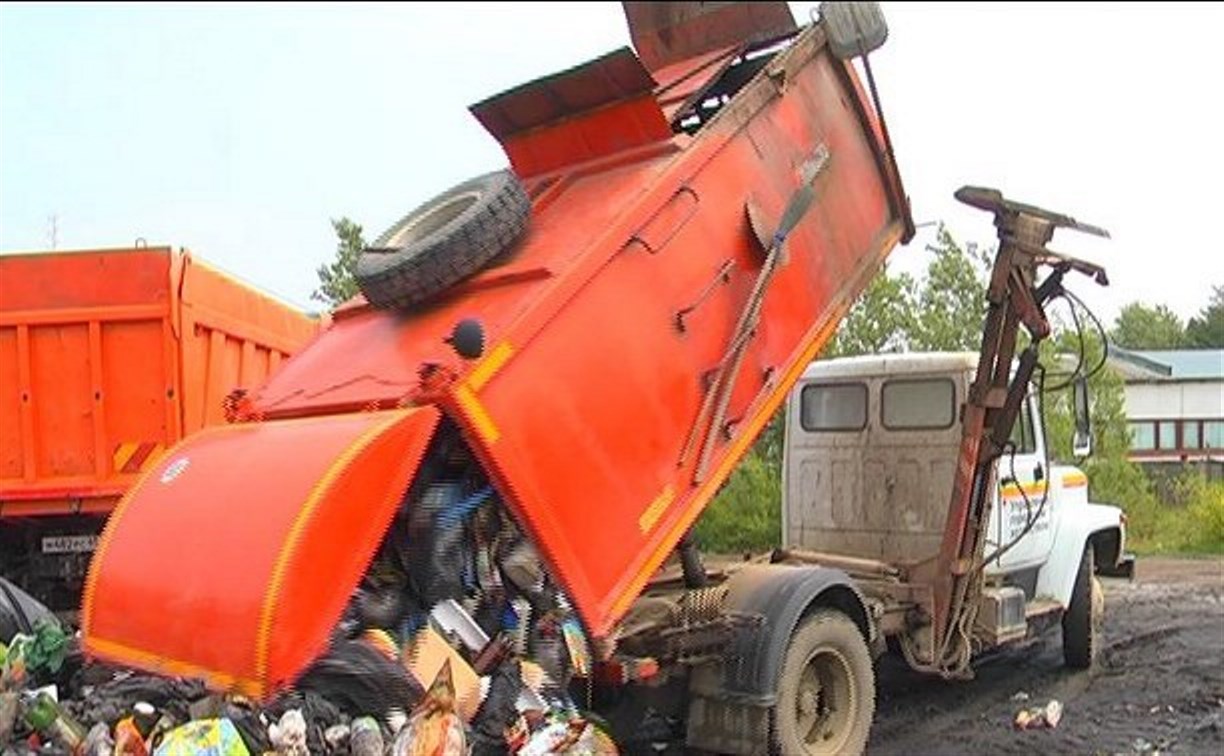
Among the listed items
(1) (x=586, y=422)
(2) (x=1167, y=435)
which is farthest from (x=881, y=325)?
(2) (x=1167, y=435)

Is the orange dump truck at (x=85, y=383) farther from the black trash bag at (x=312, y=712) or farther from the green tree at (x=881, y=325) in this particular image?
the green tree at (x=881, y=325)

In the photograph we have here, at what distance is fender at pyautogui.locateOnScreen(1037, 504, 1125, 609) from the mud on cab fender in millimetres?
3294

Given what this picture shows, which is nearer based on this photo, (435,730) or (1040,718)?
(435,730)

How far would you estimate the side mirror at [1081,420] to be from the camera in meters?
7.51

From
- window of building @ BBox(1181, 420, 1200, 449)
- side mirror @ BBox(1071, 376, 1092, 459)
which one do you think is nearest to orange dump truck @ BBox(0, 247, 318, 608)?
side mirror @ BBox(1071, 376, 1092, 459)

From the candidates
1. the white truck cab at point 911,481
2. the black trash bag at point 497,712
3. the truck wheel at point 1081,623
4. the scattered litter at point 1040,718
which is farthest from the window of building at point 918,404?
the black trash bag at point 497,712

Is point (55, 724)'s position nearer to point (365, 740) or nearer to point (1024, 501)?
point (365, 740)

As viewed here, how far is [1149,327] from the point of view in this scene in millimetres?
47562

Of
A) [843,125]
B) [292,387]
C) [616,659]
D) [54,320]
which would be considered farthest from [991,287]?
[54,320]

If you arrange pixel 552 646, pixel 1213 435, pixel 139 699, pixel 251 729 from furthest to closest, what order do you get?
pixel 1213 435 → pixel 552 646 → pixel 139 699 → pixel 251 729

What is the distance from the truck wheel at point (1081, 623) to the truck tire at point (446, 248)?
5.34m

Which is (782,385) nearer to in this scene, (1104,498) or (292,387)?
(292,387)

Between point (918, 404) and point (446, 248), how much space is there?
3824 millimetres

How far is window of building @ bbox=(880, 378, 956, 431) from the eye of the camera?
23.8 ft
